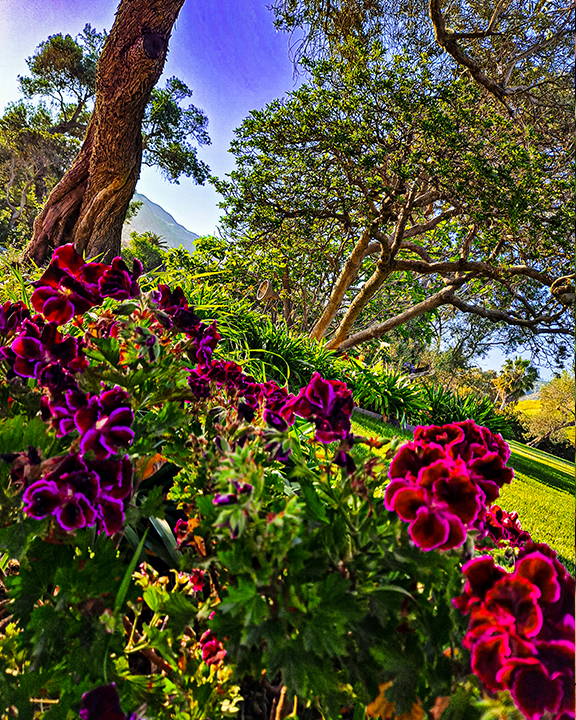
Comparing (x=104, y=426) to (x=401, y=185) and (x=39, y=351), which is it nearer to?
(x=39, y=351)

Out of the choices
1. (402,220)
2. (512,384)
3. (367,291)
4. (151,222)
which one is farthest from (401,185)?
(151,222)

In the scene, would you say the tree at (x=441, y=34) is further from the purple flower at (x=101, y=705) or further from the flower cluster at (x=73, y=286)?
the purple flower at (x=101, y=705)

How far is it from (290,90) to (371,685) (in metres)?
8.65

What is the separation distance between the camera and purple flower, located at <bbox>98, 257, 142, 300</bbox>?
1.16m

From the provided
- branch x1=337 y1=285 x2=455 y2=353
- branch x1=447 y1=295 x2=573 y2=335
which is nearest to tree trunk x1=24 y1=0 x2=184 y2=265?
branch x1=337 y1=285 x2=455 y2=353

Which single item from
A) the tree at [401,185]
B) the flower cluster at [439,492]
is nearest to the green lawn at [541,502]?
the flower cluster at [439,492]

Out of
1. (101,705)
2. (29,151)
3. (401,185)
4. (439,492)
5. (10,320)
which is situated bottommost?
(101,705)

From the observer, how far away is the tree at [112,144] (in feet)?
14.7

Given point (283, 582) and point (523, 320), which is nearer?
point (283, 582)

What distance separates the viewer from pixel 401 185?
24.4 feet

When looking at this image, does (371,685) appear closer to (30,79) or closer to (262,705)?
(262,705)

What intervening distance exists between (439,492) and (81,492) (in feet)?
2.16

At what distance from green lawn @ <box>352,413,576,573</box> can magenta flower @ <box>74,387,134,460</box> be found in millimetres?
1624

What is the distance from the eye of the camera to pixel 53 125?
19.9 metres
